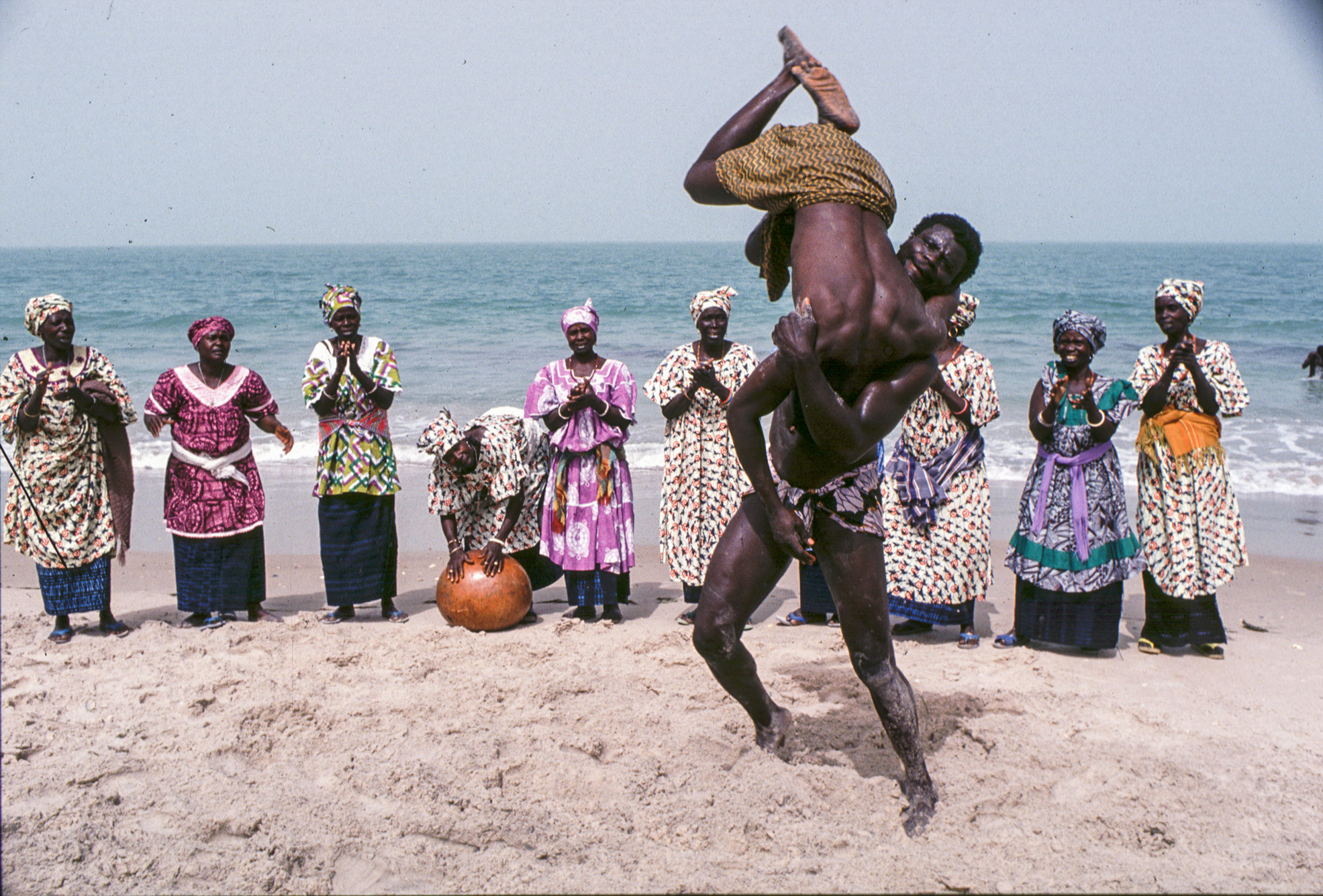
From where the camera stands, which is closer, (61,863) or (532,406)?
(61,863)

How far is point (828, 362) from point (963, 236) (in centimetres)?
68

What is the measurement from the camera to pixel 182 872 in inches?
128

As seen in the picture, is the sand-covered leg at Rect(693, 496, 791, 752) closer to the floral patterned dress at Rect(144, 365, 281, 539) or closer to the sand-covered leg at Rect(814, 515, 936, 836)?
the sand-covered leg at Rect(814, 515, 936, 836)

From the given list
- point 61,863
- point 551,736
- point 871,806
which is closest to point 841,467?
point 871,806

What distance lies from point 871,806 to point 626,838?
91 cm

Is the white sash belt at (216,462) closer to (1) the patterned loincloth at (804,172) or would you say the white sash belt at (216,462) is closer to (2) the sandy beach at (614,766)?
(2) the sandy beach at (614,766)

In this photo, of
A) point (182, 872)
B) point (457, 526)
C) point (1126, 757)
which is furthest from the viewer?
point (457, 526)

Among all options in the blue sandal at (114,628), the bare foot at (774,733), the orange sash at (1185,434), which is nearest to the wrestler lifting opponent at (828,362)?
the bare foot at (774,733)

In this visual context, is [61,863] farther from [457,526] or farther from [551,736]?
[457,526]

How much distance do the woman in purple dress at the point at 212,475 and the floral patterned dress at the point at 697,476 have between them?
2.23 metres

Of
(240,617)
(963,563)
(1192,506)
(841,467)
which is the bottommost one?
(240,617)

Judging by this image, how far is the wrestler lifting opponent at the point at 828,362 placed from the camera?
3.31 metres

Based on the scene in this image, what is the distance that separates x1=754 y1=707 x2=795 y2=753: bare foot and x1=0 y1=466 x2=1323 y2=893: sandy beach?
0.06 meters

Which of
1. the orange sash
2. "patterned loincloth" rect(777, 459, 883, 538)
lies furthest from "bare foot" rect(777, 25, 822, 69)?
the orange sash
